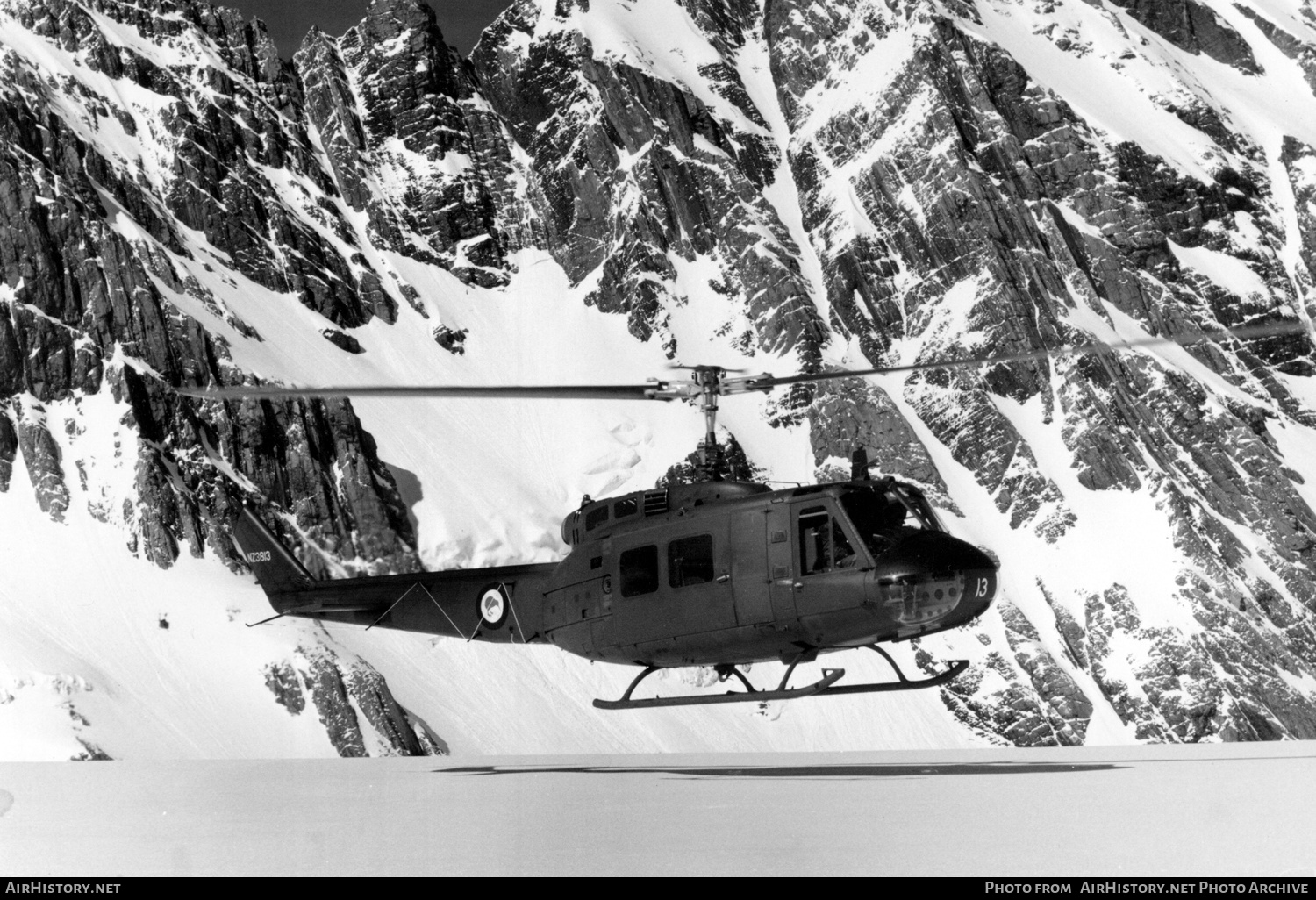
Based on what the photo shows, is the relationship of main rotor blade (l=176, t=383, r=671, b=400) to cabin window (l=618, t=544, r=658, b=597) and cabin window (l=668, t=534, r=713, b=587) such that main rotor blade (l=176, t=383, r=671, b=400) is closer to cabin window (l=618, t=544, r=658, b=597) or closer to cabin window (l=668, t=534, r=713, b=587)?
cabin window (l=668, t=534, r=713, b=587)

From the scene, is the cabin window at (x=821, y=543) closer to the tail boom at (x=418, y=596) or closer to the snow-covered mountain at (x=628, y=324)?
the tail boom at (x=418, y=596)

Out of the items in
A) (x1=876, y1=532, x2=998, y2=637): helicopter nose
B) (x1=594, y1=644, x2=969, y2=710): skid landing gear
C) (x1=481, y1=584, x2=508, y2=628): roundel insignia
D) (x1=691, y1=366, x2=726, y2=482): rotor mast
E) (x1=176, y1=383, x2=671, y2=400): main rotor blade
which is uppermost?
(x1=176, y1=383, x2=671, y2=400): main rotor blade

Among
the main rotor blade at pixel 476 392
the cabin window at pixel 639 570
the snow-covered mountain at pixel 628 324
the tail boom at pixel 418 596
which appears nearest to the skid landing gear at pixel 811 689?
the cabin window at pixel 639 570

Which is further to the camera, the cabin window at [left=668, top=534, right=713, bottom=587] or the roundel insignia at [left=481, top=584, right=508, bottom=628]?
the roundel insignia at [left=481, top=584, right=508, bottom=628]

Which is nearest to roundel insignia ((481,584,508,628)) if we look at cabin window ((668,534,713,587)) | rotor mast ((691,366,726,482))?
cabin window ((668,534,713,587))

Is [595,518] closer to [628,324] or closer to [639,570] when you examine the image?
[639,570]

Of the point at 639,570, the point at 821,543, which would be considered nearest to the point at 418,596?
the point at 639,570
